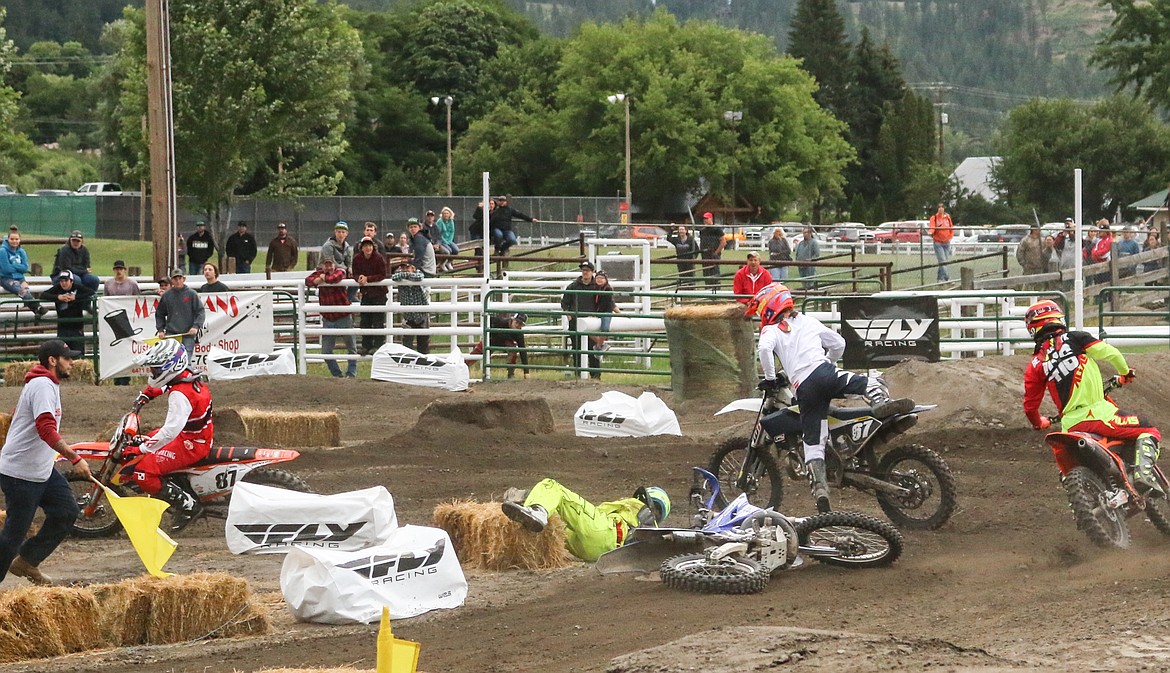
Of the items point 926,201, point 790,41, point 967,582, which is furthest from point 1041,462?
point 790,41

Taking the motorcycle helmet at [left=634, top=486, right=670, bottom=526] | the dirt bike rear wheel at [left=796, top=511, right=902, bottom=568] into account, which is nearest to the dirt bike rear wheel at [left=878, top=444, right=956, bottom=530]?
the dirt bike rear wheel at [left=796, top=511, right=902, bottom=568]

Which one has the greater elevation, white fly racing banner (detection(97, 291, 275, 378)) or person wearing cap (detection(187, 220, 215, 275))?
person wearing cap (detection(187, 220, 215, 275))

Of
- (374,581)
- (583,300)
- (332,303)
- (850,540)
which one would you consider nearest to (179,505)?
(374,581)

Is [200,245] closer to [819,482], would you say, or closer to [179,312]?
[179,312]

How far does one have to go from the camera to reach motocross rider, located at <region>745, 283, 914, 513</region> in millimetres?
9641

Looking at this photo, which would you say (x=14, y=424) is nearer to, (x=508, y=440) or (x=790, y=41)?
(x=508, y=440)

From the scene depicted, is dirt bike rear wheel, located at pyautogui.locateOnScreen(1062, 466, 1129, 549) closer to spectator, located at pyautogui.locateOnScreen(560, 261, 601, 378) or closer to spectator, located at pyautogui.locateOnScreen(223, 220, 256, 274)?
spectator, located at pyautogui.locateOnScreen(560, 261, 601, 378)

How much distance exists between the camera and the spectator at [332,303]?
20484 mm

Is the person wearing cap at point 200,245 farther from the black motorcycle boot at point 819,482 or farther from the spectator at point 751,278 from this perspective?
the black motorcycle boot at point 819,482

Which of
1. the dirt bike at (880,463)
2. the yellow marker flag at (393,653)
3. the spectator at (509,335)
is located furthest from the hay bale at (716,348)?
the yellow marker flag at (393,653)

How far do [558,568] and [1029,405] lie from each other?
3.36 meters

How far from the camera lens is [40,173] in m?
92.9

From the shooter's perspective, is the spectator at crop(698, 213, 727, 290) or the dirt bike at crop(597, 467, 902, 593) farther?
the spectator at crop(698, 213, 727, 290)

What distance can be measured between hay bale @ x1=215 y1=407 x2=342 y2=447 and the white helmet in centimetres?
332
